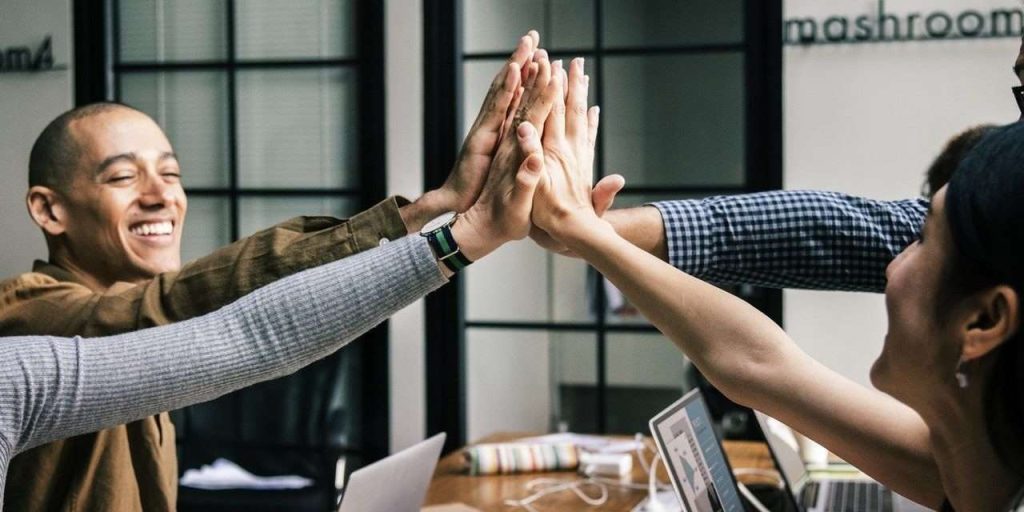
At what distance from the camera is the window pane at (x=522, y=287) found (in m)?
4.81

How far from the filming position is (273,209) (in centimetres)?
498

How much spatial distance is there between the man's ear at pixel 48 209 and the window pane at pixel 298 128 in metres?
2.61

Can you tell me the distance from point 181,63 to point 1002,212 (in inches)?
174

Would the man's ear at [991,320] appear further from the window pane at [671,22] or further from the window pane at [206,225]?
the window pane at [206,225]

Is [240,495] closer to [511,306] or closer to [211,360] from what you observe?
[511,306]

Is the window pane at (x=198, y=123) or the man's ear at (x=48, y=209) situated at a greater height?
the window pane at (x=198, y=123)

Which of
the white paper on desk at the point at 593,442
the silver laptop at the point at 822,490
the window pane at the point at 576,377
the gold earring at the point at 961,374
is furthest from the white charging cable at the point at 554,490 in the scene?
the window pane at the point at 576,377

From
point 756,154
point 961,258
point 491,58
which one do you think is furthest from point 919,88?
point 961,258

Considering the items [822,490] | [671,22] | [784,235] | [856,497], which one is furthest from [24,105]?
[784,235]

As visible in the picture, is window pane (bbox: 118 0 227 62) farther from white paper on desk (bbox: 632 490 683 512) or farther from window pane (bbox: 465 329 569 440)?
white paper on desk (bbox: 632 490 683 512)

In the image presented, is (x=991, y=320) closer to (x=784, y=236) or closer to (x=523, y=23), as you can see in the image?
(x=784, y=236)

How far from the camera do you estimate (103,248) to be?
7.20 feet

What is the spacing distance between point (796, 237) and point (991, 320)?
0.81 metres

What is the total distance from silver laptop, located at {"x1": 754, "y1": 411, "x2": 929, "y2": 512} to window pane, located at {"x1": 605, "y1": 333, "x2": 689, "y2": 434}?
159cm
